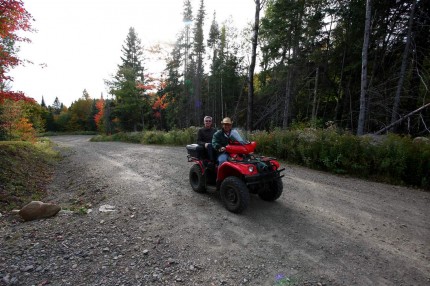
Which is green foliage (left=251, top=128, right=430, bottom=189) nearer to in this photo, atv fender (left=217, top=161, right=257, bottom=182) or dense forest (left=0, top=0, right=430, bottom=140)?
dense forest (left=0, top=0, right=430, bottom=140)

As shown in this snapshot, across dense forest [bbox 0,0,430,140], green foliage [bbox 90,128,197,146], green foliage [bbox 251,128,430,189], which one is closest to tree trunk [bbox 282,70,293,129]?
dense forest [bbox 0,0,430,140]

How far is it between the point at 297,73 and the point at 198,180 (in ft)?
44.1

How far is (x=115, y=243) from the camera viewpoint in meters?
3.34

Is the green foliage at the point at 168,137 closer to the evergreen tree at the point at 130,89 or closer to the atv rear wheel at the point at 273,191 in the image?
Result: the evergreen tree at the point at 130,89

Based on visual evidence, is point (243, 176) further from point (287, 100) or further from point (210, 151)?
point (287, 100)

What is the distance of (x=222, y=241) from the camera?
3.35 meters

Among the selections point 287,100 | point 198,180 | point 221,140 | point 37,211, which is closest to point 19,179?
point 37,211

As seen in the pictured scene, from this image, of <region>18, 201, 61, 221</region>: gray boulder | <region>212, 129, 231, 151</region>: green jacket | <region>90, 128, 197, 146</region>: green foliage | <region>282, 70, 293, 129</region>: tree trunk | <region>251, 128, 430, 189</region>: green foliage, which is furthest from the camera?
<region>90, 128, 197, 146</region>: green foliage

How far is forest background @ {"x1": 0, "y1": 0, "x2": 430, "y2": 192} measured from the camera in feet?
26.1

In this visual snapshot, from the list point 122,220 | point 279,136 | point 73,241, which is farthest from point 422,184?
point 73,241

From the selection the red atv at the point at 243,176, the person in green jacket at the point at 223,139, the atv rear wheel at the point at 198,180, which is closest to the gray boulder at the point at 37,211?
the atv rear wheel at the point at 198,180

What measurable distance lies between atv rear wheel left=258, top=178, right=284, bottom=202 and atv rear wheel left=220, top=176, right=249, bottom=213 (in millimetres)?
886

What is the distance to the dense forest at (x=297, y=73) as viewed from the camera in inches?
391

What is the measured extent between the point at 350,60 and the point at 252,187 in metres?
14.8
